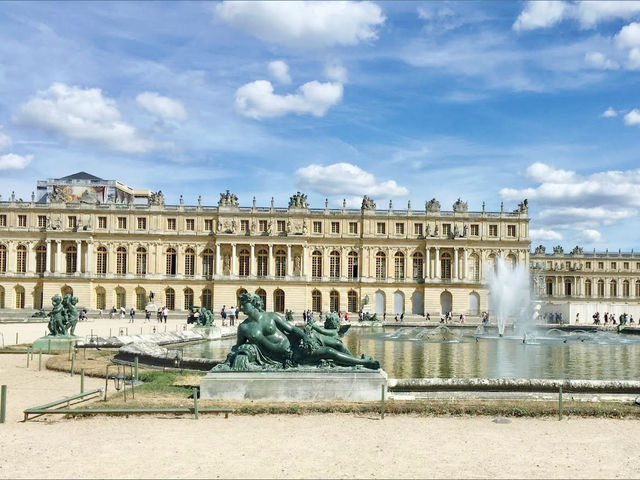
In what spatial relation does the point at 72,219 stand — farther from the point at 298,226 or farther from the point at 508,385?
the point at 508,385

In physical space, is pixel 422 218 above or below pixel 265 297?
above

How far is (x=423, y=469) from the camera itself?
8648mm

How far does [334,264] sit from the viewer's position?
2815 inches

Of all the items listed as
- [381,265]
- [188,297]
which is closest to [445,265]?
[381,265]

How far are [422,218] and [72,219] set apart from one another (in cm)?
3737

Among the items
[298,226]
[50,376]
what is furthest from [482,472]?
[298,226]

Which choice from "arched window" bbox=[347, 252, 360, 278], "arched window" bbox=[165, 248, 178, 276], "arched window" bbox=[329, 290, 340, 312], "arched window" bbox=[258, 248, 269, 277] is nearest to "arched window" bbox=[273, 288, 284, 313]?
"arched window" bbox=[258, 248, 269, 277]

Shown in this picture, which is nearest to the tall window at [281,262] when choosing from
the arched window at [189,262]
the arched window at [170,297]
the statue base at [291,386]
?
the arched window at [189,262]

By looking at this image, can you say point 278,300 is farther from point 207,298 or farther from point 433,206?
point 433,206

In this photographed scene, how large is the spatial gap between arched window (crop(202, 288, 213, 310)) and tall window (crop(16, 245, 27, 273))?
18.9 metres

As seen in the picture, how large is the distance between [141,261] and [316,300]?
1928 cm

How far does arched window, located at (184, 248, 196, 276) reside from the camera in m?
70.3

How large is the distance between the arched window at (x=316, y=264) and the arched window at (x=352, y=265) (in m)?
3.07

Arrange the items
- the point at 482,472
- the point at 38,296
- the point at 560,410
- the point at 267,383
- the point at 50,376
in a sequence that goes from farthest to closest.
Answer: the point at 38,296, the point at 50,376, the point at 267,383, the point at 560,410, the point at 482,472
